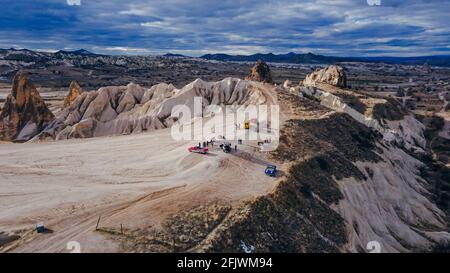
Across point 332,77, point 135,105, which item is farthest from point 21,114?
point 332,77

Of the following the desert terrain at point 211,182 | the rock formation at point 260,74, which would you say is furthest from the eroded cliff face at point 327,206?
the rock formation at point 260,74

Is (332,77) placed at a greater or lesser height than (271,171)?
greater

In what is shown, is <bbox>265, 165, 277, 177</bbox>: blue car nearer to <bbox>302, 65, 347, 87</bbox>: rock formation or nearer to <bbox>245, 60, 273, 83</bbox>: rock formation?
<bbox>245, 60, 273, 83</bbox>: rock formation

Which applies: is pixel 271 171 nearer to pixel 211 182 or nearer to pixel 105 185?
pixel 211 182

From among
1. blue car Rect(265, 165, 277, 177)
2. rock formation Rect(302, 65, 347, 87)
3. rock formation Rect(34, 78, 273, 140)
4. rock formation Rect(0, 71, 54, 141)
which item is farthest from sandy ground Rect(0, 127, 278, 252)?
rock formation Rect(302, 65, 347, 87)

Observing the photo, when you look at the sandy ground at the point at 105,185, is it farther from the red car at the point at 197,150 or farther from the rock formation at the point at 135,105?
the rock formation at the point at 135,105

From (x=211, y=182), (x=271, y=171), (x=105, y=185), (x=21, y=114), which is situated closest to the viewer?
(x=105, y=185)
